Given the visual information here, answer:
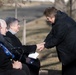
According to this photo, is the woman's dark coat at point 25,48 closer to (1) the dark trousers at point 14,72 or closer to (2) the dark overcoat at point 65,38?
(2) the dark overcoat at point 65,38

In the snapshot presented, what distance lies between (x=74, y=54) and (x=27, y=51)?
0.95 meters

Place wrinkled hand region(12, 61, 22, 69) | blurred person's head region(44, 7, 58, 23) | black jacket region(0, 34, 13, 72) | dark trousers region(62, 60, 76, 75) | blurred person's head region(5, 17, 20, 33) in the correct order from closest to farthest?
black jacket region(0, 34, 13, 72) → wrinkled hand region(12, 61, 22, 69) → blurred person's head region(44, 7, 58, 23) → dark trousers region(62, 60, 76, 75) → blurred person's head region(5, 17, 20, 33)

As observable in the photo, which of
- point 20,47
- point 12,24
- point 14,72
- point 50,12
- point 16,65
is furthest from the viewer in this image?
point 12,24

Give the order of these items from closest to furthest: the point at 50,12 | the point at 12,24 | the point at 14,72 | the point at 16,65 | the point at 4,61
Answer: the point at 4,61 → the point at 14,72 → the point at 16,65 → the point at 50,12 → the point at 12,24

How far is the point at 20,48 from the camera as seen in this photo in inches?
275

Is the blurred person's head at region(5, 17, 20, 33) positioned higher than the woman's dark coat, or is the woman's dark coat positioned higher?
the blurred person's head at region(5, 17, 20, 33)

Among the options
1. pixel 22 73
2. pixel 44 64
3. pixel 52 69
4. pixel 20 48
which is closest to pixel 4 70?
pixel 22 73

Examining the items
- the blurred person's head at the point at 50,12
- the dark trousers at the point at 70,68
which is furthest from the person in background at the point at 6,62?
the dark trousers at the point at 70,68

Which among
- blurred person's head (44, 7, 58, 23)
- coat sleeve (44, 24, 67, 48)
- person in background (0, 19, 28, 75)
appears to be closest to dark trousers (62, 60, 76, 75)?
coat sleeve (44, 24, 67, 48)

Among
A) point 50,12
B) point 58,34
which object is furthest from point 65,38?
point 50,12

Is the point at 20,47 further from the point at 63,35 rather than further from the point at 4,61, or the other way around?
the point at 4,61

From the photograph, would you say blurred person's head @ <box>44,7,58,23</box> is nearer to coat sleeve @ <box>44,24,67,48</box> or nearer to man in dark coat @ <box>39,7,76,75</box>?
man in dark coat @ <box>39,7,76,75</box>

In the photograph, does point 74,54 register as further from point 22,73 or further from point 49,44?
point 22,73

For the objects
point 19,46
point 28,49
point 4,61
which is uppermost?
point 4,61
